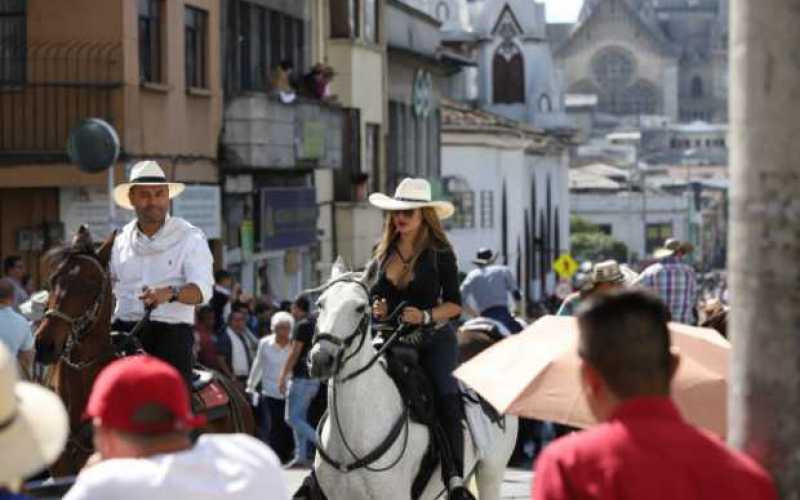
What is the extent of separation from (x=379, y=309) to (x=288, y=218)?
85.5ft

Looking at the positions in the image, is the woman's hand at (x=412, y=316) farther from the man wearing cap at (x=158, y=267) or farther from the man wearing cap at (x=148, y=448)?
the man wearing cap at (x=148, y=448)

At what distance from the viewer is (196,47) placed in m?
34.6

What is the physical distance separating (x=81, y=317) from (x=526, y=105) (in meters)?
116

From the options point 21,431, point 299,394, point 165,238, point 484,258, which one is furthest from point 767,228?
point 484,258

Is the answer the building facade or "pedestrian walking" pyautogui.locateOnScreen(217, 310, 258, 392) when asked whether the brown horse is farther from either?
the building facade

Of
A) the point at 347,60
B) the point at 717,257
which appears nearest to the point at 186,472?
→ the point at 347,60

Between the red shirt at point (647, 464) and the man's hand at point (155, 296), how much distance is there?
20.8ft

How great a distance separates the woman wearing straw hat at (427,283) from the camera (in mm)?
14281

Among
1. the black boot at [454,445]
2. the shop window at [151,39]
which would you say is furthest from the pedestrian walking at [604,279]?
the shop window at [151,39]

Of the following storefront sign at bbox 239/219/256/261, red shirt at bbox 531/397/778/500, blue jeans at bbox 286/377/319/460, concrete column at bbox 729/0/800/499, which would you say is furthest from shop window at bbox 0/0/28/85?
red shirt at bbox 531/397/778/500

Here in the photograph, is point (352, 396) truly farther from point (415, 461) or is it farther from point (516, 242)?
point (516, 242)

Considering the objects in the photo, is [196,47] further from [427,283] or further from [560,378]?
[560,378]

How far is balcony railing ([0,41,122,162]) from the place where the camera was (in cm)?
2966

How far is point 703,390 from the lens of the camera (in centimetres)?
986
